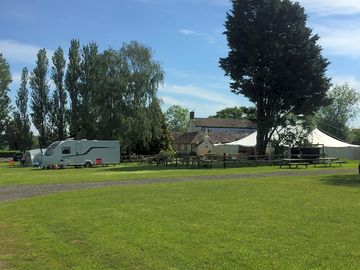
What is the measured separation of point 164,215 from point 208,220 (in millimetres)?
1418

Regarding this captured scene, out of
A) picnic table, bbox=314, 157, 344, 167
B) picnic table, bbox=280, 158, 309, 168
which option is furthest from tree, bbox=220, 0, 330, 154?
picnic table, bbox=280, 158, 309, 168

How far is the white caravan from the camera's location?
49.0m

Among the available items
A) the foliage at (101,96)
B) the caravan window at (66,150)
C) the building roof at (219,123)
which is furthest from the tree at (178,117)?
the caravan window at (66,150)

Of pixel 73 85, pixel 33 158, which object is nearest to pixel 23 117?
pixel 73 85

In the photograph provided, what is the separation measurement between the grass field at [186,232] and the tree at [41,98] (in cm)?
5666

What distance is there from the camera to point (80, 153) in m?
50.7

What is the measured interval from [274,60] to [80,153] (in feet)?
70.9

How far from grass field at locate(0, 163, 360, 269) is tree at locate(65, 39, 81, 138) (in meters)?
53.0

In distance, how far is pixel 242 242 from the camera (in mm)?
8625

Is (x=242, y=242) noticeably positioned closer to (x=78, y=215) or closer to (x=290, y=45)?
(x=78, y=215)

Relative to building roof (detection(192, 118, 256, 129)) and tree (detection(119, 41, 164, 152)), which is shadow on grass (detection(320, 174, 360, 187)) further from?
building roof (detection(192, 118, 256, 129))

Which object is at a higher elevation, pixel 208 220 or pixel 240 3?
pixel 240 3

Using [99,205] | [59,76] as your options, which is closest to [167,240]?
[99,205]

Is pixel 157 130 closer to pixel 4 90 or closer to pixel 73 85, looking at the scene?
pixel 73 85
